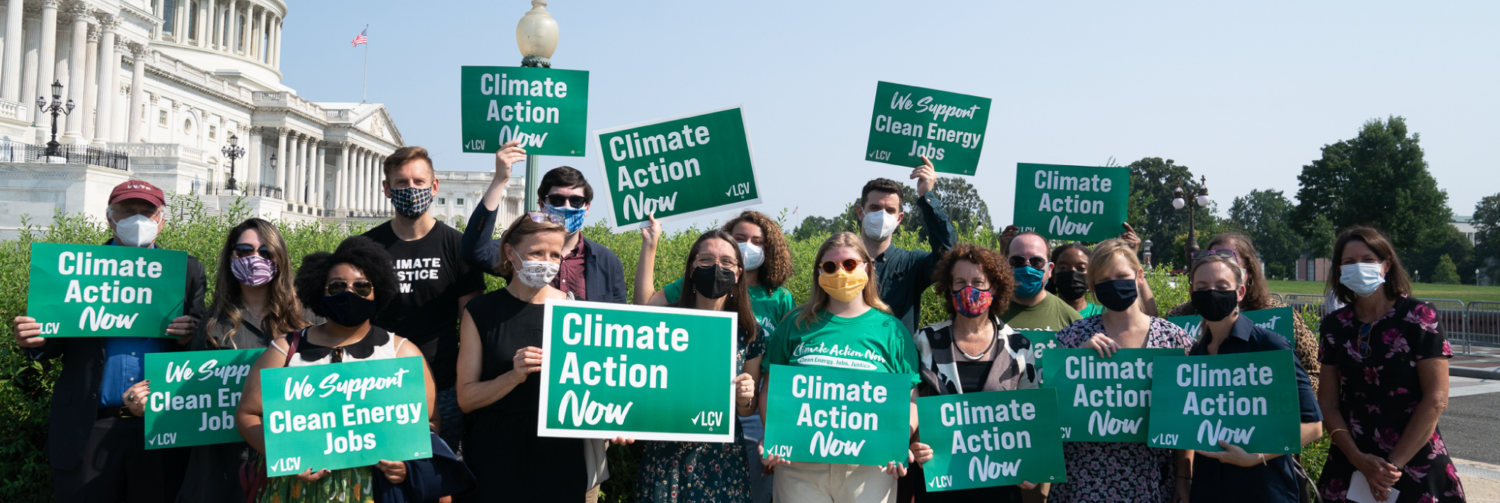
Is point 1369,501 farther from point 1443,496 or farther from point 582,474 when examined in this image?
point 582,474

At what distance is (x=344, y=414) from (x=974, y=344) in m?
2.69

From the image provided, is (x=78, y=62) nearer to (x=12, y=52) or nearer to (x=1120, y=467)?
(x=12, y=52)

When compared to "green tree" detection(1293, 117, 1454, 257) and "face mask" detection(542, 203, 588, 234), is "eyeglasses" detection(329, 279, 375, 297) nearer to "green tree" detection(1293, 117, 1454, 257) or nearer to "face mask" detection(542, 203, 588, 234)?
"face mask" detection(542, 203, 588, 234)

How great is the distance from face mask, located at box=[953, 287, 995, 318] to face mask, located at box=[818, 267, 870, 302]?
1.56ft

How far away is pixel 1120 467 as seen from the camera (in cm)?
430

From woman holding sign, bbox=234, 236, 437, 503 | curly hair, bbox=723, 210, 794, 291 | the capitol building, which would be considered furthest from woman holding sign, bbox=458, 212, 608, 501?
the capitol building

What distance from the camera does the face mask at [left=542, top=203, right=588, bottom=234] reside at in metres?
4.75

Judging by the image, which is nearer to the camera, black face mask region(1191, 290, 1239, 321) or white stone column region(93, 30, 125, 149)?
black face mask region(1191, 290, 1239, 321)

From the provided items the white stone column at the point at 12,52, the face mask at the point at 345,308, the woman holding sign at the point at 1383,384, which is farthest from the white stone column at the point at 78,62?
the woman holding sign at the point at 1383,384

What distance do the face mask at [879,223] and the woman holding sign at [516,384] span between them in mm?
1951

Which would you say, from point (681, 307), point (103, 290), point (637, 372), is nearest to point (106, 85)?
point (103, 290)

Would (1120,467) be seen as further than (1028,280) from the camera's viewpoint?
No

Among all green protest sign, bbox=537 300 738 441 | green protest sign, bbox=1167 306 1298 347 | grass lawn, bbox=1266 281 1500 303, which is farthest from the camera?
grass lawn, bbox=1266 281 1500 303

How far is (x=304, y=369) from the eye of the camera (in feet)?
12.2
